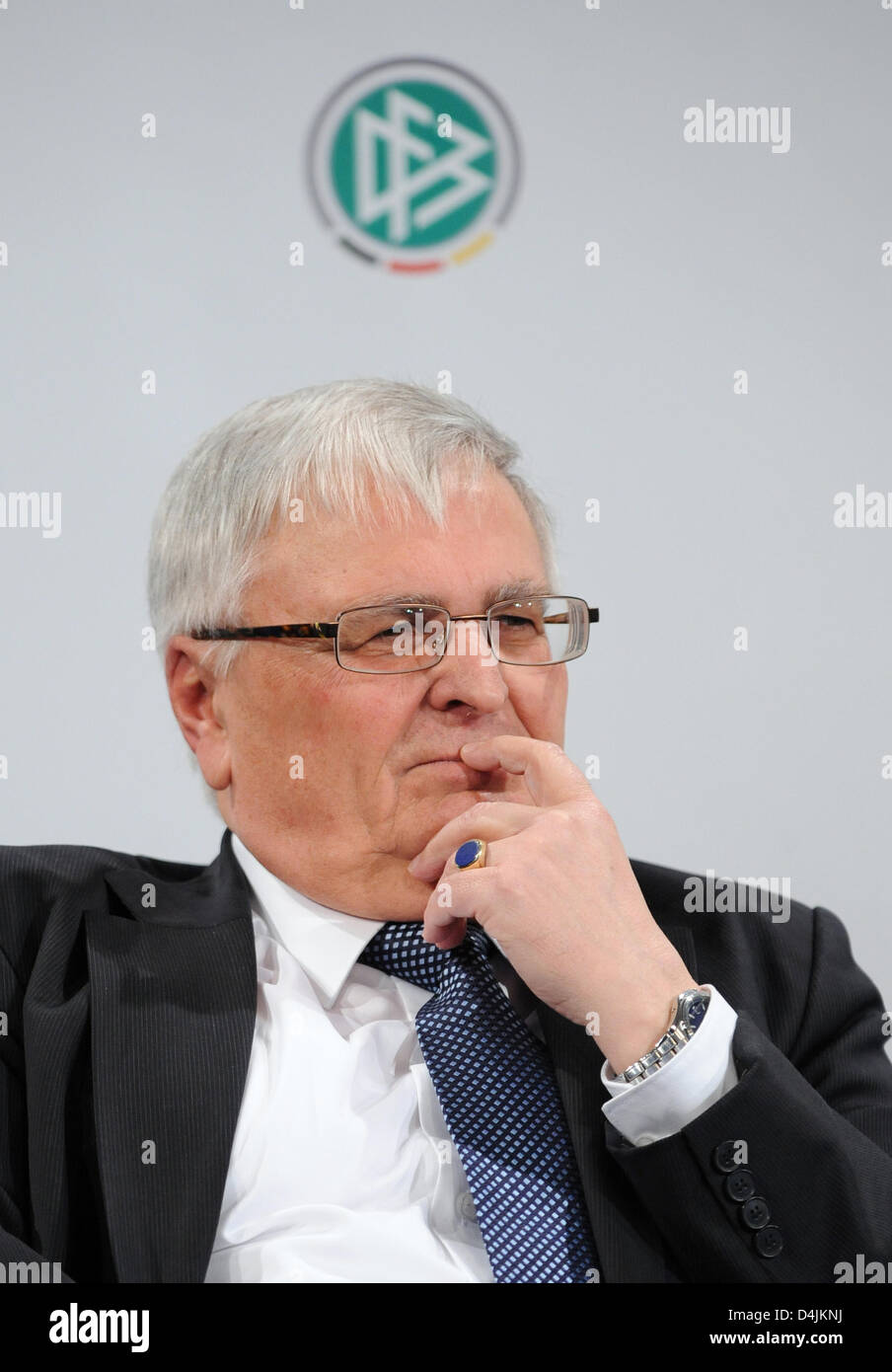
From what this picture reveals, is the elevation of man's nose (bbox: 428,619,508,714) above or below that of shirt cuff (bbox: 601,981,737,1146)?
above

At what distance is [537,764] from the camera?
1651 millimetres

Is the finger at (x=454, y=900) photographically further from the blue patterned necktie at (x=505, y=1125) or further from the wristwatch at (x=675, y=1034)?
the wristwatch at (x=675, y=1034)

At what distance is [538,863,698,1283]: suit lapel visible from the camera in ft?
4.94

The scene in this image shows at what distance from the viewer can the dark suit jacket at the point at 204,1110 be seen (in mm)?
1450

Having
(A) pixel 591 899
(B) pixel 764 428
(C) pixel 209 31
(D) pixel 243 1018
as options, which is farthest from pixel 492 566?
(C) pixel 209 31

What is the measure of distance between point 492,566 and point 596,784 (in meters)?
0.81

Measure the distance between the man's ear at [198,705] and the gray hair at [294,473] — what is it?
0.03m

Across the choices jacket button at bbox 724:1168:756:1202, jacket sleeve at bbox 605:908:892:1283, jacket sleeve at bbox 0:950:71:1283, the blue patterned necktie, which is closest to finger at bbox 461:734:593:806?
the blue patterned necktie

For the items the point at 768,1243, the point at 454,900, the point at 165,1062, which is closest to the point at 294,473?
the point at 454,900

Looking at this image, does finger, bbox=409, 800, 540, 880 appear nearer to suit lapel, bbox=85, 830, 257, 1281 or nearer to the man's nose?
the man's nose

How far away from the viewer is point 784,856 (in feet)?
8.09

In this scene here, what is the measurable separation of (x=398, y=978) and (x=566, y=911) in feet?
1.05

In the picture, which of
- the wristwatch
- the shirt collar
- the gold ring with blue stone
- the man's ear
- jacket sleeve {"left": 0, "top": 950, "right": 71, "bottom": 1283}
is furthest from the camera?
the man's ear

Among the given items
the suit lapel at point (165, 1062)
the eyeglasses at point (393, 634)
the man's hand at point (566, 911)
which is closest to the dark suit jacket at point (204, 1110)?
the suit lapel at point (165, 1062)
